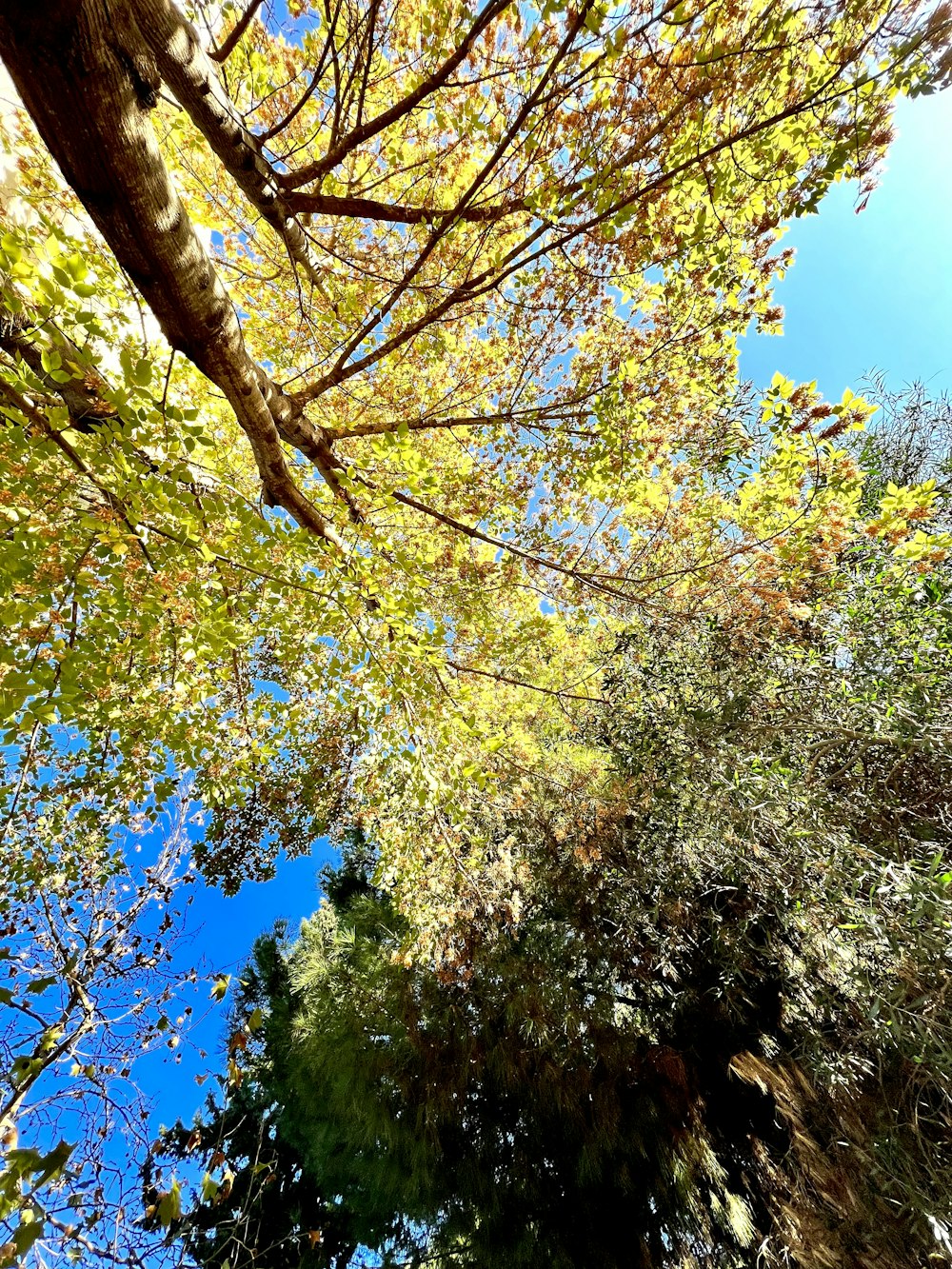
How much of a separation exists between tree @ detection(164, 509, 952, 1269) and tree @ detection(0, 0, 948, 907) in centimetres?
82

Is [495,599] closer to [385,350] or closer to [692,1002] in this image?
[385,350]

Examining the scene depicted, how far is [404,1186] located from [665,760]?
5.31 metres

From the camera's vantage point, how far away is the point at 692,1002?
198 inches

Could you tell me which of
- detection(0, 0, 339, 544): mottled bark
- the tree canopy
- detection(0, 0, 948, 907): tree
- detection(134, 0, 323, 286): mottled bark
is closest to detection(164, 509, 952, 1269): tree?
the tree canopy

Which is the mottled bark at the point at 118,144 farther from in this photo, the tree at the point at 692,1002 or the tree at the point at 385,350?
the tree at the point at 692,1002

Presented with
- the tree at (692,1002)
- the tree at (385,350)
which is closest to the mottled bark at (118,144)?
the tree at (385,350)

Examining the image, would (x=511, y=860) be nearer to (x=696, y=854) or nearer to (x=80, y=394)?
(x=696, y=854)

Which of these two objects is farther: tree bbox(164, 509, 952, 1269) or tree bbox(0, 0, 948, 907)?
tree bbox(164, 509, 952, 1269)

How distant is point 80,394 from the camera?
2.83 metres

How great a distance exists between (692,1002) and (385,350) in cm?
641

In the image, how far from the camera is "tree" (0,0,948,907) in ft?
5.58

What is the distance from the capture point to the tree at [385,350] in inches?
67.0

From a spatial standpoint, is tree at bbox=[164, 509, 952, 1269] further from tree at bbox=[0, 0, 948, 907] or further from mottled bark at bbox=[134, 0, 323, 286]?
mottled bark at bbox=[134, 0, 323, 286]

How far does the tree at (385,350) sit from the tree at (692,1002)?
825mm
